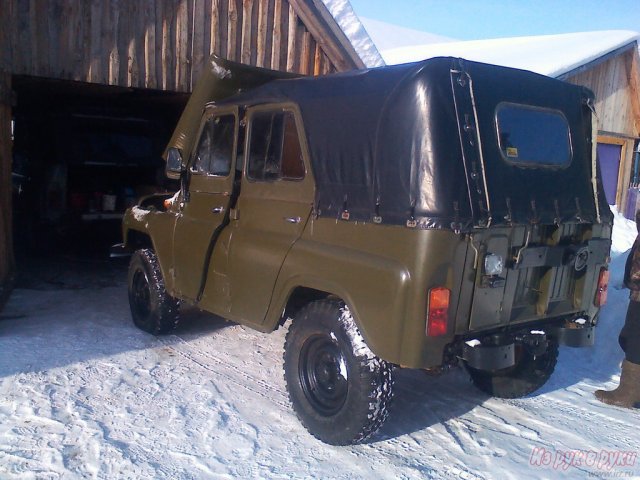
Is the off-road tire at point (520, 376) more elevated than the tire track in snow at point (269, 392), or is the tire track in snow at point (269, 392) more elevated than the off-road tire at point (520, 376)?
the off-road tire at point (520, 376)

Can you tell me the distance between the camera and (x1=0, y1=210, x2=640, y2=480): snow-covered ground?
12.8 ft

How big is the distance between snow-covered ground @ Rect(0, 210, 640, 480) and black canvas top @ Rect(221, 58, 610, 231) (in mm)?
1548

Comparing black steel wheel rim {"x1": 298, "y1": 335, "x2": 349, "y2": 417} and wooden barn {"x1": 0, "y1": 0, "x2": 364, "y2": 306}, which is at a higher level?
wooden barn {"x1": 0, "y1": 0, "x2": 364, "y2": 306}

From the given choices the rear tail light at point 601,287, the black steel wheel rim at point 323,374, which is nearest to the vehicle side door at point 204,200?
the black steel wheel rim at point 323,374

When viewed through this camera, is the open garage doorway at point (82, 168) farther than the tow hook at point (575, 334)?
Yes

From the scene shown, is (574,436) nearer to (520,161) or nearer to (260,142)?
(520,161)

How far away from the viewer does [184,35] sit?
26.4 feet

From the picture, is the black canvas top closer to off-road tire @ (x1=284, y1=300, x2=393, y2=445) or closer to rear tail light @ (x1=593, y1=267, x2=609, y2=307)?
rear tail light @ (x1=593, y1=267, x2=609, y2=307)

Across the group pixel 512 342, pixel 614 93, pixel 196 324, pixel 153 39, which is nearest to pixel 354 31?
pixel 153 39

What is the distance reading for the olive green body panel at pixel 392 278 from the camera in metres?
3.57

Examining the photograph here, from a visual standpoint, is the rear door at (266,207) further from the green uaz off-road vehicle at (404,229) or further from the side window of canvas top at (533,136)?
the side window of canvas top at (533,136)

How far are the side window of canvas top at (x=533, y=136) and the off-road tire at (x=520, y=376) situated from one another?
1390 mm

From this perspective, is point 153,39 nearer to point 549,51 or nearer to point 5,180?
point 5,180

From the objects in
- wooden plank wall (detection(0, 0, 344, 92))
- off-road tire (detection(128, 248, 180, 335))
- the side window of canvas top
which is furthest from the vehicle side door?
wooden plank wall (detection(0, 0, 344, 92))
